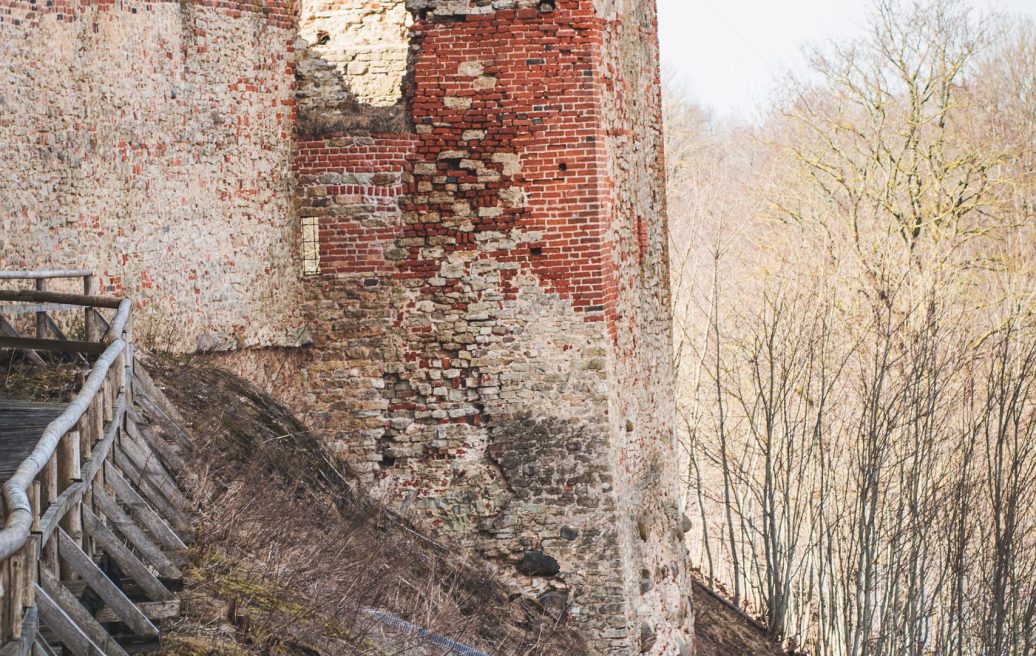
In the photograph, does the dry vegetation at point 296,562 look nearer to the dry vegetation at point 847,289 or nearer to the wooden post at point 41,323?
the wooden post at point 41,323

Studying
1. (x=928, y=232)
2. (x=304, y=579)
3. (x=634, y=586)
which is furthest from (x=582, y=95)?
(x=928, y=232)

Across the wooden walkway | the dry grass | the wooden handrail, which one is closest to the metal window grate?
the dry grass

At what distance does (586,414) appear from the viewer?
1217 centimetres

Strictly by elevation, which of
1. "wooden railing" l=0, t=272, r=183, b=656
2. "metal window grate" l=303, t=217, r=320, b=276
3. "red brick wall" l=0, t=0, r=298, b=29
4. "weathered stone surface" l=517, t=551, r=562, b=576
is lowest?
"weathered stone surface" l=517, t=551, r=562, b=576

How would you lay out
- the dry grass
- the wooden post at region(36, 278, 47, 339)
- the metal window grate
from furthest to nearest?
the metal window grate
the wooden post at region(36, 278, 47, 339)
the dry grass

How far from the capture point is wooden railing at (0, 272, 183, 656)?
14.8 ft

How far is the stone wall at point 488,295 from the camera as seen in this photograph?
1218 cm

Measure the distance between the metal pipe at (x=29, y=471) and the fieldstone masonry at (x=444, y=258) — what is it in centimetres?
556

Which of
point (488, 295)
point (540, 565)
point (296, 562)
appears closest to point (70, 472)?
point (296, 562)

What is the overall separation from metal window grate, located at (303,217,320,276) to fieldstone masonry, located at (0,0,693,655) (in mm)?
30

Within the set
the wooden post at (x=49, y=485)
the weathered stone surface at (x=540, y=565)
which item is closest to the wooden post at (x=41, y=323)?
the wooden post at (x=49, y=485)

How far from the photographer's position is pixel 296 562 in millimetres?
8234

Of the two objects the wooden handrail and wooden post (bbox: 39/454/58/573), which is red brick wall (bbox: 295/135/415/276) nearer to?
the wooden handrail

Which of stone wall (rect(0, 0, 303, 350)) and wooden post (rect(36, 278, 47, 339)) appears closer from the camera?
wooden post (rect(36, 278, 47, 339))
